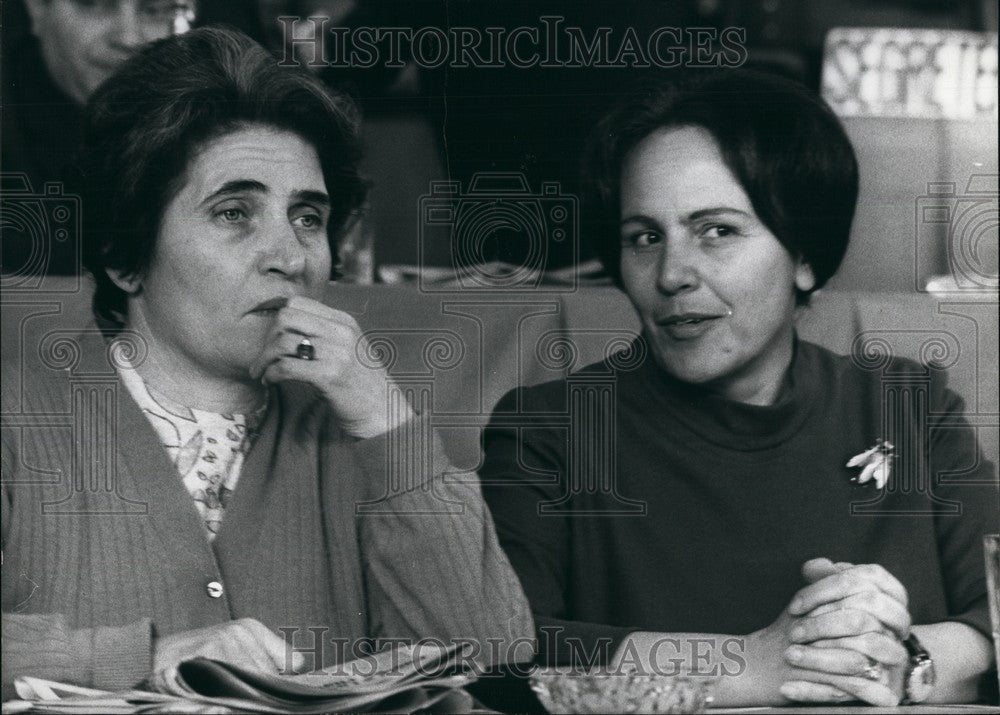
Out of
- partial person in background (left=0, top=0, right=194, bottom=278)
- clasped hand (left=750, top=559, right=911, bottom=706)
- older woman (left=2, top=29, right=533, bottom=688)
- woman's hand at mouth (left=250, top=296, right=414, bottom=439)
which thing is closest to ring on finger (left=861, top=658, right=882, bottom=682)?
clasped hand (left=750, top=559, right=911, bottom=706)

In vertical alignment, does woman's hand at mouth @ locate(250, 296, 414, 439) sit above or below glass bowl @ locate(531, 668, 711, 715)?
above

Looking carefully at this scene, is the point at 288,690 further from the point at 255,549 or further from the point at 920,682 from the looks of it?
the point at 920,682

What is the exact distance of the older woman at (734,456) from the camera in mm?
3973

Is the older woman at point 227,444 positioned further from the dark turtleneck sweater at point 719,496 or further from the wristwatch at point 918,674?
the wristwatch at point 918,674

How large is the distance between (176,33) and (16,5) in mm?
460

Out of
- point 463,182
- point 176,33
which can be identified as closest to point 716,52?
point 463,182

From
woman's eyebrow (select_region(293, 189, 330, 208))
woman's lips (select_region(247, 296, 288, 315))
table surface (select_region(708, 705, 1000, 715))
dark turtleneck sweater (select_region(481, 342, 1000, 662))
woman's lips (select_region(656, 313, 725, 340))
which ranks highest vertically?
woman's eyebrow (select_region(293, 189, 330, 208))

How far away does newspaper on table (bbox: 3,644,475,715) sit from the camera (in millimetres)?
3914

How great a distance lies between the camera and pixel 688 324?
401 centimetres

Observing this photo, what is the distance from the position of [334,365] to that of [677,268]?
932mm

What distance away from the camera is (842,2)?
4059 mm

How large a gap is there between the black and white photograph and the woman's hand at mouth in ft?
0.04

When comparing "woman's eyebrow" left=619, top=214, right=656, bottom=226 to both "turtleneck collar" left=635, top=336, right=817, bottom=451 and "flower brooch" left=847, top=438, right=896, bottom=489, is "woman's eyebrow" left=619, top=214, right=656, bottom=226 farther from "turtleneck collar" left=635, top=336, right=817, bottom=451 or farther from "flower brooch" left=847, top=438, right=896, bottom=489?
"flower brooch" left=847, top=438, right=896, bottom=489

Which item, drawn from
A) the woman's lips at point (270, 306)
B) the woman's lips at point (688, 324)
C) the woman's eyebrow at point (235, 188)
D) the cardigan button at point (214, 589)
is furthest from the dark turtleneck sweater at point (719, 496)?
the woman's eyebrow at point (235, 188)
